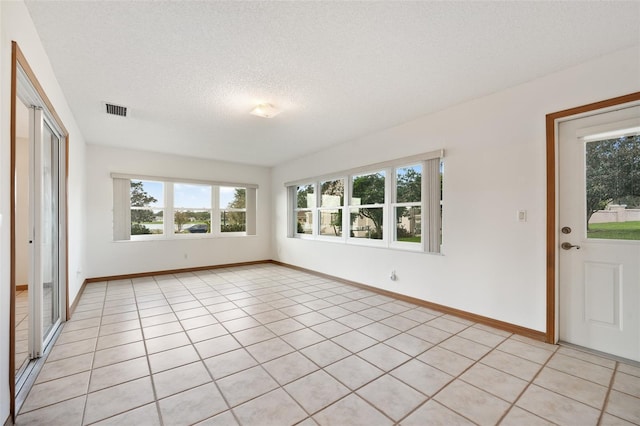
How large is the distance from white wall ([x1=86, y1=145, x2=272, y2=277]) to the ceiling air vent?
212 centimetres

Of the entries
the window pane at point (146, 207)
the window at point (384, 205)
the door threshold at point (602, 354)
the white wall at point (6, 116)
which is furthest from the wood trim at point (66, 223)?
the door threshold at point (602, 354)

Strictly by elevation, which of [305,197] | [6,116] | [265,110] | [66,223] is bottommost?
[66,223]

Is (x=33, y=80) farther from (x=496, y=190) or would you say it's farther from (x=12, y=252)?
(x=496, y=190)

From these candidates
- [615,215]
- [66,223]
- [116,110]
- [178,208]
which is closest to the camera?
[615,215]

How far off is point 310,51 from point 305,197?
412cm

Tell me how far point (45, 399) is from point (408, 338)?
2.81m

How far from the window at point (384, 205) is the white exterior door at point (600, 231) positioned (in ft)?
4.04

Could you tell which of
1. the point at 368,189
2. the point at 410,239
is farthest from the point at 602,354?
the point at 368,189

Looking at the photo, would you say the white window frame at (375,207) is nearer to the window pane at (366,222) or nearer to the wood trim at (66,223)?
the window pane at (366,222)

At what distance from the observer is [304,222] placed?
20.9 ft

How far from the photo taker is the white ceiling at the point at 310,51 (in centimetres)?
188

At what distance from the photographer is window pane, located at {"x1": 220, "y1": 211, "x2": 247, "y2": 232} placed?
21.7ft

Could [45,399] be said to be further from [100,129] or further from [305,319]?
[100,129]

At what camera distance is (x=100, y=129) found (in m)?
4.25
